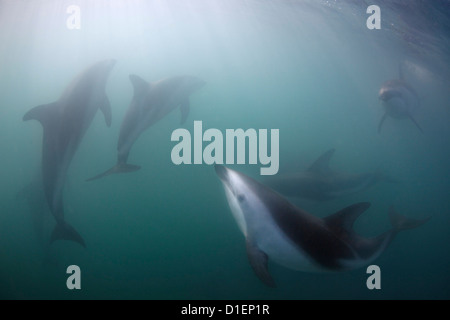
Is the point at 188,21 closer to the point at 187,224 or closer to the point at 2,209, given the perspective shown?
the point at 187,224

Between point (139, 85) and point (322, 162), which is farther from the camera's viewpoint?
point (322, 162)

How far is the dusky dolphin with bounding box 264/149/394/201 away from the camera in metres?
6.91

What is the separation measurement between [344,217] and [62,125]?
5229mm

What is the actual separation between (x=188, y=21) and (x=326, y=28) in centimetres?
1036

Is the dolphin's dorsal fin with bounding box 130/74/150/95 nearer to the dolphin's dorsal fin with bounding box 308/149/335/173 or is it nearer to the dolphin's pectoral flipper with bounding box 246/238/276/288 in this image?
the dolphin's pectoral flipper with bounding box 246/238/276/288

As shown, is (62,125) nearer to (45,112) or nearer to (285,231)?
(45,112)

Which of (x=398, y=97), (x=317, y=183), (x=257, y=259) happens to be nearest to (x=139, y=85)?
(x=257, y=259)

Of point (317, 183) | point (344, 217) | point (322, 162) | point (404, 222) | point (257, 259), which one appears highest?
point (322, 162)

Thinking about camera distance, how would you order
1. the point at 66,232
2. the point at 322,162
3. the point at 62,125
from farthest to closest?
the point at 322,162
the point at 66,232
the point at 62,125

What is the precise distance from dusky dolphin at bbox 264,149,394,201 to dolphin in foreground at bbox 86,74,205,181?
9.96ft

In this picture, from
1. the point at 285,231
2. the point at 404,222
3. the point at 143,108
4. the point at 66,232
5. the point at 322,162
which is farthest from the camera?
the point at 322,162

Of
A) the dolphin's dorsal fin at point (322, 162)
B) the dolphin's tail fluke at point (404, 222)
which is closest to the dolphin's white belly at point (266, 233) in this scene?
the dolphin's tail fluke at point (404, 222)

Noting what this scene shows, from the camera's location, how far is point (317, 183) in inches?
273

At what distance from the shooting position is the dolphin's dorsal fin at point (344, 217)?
148 inches
